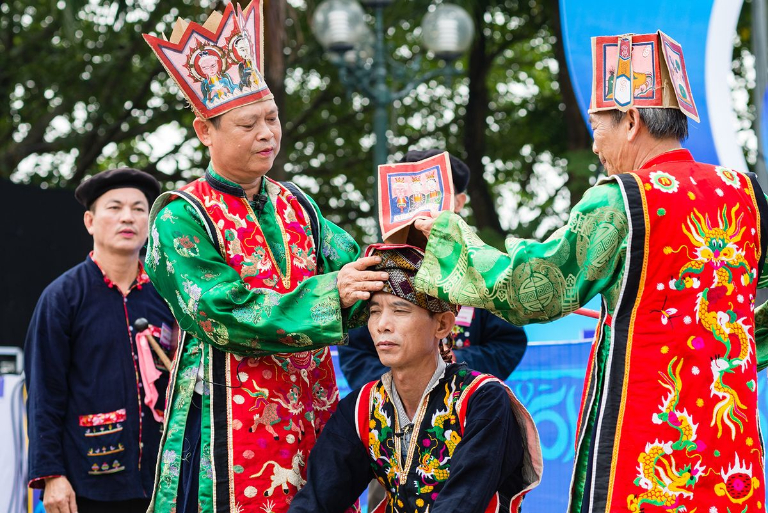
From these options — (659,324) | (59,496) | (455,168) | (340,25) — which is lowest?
(59,496)

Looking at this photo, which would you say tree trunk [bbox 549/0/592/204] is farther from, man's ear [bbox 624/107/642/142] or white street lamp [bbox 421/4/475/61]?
man's ear [bbox 624/107/642/142]

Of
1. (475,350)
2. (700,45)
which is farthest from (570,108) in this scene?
(475,350)

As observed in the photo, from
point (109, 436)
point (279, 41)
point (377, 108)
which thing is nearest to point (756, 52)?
point (377, 108)

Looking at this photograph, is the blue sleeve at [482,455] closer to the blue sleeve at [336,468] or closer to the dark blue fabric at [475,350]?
the blue sleeve at [336,468]

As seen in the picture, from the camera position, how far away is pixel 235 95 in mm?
3084

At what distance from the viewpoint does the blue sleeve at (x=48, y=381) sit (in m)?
3.85

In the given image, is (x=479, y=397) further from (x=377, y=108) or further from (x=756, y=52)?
(x=756, y=52)

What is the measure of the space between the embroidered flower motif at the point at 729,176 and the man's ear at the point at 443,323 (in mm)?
939

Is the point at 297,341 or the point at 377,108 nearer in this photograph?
the point at 297,341

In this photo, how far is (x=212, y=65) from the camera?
309cm

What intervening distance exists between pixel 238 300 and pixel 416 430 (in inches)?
25.9

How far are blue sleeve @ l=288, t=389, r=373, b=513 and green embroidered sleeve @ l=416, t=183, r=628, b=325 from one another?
66cm

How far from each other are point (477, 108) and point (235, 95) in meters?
10.5

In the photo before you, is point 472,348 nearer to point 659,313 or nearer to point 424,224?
point 424,224
